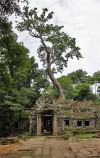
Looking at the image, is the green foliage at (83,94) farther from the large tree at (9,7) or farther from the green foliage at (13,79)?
the large tree at (9,7)

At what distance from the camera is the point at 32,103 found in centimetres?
4453

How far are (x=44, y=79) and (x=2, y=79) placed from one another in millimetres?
24857

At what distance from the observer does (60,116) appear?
1406 inches

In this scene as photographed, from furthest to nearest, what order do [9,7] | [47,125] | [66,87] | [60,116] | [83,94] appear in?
1. [66,87]
2. [83,94]
3. [47,125]
4. [60,116]
5. [9,7]

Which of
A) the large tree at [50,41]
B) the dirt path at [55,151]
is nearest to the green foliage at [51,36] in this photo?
the large tree at [50,41]

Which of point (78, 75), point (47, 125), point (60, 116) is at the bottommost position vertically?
point (47, 125)

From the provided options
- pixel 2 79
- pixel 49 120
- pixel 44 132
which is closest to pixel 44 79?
pixel 49 120

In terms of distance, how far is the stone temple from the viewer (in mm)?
35438

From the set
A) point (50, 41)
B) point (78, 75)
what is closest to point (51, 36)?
point (50, 41)

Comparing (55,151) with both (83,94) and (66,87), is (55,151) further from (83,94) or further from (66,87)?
(66,87)

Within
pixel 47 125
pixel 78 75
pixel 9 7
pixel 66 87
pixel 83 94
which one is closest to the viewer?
pixel 9 7

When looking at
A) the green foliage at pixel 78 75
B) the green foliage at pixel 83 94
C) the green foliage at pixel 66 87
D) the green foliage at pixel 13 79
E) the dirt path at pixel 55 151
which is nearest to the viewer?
the dirt path at pixel 55 151

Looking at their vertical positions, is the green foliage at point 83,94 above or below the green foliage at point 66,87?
below

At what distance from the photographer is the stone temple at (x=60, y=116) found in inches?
1395
